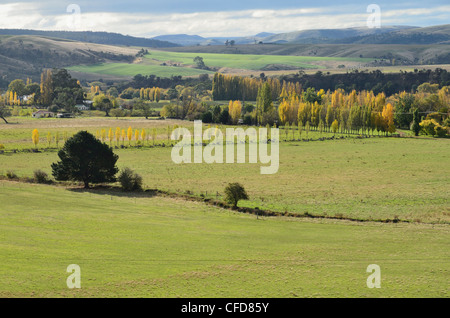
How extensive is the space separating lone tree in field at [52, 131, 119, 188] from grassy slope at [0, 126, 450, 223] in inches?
236

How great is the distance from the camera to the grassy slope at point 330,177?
50656 millimetres

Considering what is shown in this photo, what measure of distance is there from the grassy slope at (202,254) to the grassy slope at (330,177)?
7.22 metres

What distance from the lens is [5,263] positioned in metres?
28.7

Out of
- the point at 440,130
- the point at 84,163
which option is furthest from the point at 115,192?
the point at 440,130

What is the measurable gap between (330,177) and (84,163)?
108ft

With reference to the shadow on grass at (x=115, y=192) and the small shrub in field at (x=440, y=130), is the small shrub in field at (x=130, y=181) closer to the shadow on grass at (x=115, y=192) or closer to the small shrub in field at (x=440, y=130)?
the shadow on grass at (x=115, y=192)

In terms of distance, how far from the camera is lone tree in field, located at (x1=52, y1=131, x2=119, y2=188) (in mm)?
58719

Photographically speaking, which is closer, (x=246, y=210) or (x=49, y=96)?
(x=246, y=210)

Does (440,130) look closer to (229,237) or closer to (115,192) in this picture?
(115,192)

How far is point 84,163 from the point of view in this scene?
193 ft

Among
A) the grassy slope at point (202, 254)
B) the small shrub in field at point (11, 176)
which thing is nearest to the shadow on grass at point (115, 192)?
the grassy slope at point (202, 254)

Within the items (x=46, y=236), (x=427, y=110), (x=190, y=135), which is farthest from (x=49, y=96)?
(x=46, y=236)

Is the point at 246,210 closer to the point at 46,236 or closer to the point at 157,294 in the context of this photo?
the point at 46,236

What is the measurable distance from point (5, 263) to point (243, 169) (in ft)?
160
